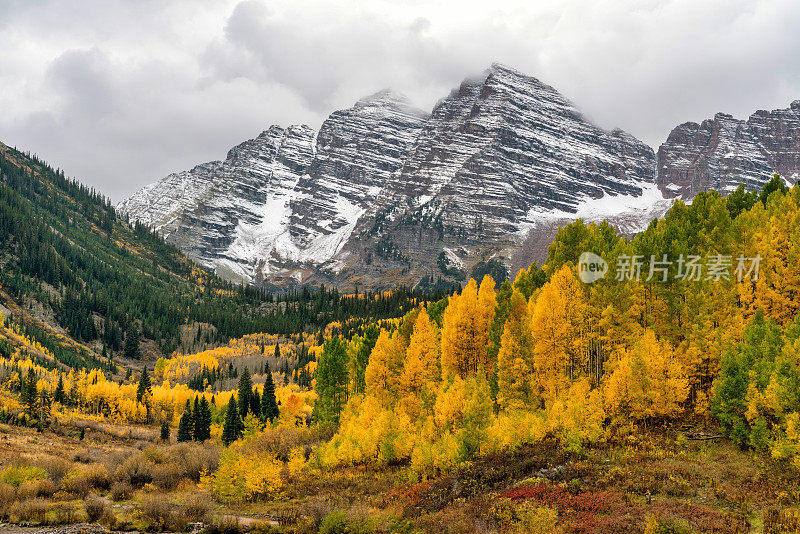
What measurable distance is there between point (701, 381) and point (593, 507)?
2038 centimetres

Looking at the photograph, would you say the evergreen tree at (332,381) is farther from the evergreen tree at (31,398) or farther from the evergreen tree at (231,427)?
the evergreen tree at (31,398)

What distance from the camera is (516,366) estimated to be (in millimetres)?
44281

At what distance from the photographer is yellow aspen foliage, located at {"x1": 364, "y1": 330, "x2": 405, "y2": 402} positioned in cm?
5953

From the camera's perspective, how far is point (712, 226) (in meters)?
52.6

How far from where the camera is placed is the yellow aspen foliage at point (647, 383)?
36.9 m

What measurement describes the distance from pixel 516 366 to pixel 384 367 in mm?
18805

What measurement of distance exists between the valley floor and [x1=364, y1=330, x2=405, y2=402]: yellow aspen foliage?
11.3 m

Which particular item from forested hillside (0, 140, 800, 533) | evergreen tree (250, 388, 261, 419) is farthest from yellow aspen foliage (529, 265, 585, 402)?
evergreen tree (250, 388, 261, 419)

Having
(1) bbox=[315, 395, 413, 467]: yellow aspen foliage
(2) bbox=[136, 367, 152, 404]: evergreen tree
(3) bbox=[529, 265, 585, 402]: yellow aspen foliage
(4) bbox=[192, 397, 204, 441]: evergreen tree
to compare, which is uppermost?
(3) bbox=[529, 265, 585, 402]: yellow aspen foliage

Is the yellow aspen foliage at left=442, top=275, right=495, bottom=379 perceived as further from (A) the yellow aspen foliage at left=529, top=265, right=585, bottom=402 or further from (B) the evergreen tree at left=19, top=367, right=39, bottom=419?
(B) the evergreen tree at left=19, top=367, right=39, bottom=419

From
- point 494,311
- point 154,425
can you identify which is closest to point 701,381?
point 494,311
